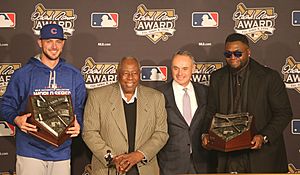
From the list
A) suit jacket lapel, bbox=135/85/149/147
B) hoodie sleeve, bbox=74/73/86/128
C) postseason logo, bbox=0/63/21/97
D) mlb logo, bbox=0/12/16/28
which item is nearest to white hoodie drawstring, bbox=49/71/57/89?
hoodie sleeve, bbox=74/73/86/128

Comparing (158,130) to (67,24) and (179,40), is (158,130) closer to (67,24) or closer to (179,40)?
(179,40)

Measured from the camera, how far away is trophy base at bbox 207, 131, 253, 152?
3213mm

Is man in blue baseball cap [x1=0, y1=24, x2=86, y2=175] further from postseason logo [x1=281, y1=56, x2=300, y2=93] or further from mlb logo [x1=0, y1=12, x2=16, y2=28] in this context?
postseason logo [x1=281, y1=56, x2=300, y2=93]

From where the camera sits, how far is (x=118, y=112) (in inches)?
132

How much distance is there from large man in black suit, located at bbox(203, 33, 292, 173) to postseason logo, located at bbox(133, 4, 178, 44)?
2.86ft

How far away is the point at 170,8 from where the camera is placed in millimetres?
4234

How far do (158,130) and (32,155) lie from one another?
0.87 meters

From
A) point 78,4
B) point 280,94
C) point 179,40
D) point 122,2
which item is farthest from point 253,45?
point 78,4

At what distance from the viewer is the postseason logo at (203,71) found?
13.9 feet

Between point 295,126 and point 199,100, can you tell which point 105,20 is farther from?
point 295,126

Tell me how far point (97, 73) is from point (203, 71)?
903 millimetres

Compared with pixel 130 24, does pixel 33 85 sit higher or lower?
lower

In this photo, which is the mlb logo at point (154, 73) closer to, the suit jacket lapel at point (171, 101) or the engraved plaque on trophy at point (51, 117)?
the suit jacket lapel at point (171, 101)

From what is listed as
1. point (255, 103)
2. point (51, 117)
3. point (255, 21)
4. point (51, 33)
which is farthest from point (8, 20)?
point (255, 103)
